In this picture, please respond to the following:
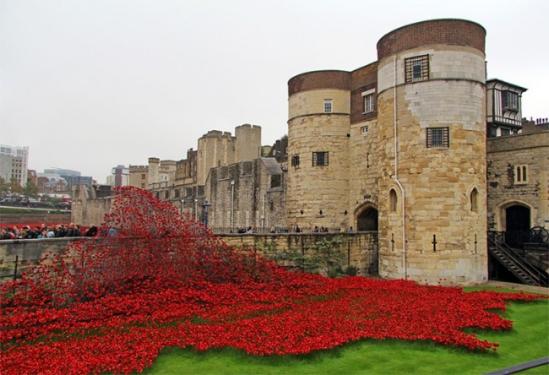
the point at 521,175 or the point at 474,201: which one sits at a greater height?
the point at 521,175

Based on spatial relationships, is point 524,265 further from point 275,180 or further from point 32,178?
point 32,178

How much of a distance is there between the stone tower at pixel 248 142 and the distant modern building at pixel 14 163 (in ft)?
328

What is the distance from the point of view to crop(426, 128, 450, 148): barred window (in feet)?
59.2

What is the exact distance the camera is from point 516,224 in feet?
77.9

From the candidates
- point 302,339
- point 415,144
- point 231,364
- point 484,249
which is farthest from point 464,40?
point 231,364

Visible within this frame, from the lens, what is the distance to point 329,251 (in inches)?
773

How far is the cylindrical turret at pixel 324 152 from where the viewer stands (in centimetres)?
2506

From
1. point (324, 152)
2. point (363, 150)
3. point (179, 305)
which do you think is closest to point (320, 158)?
point (324, 152)

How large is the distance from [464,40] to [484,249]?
8700 millimetres

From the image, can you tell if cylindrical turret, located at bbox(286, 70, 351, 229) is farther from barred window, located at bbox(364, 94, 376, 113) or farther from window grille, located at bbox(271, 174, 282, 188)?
window grille, located at bbox(271, 174, 282, 188)

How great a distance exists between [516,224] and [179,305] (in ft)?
64.3

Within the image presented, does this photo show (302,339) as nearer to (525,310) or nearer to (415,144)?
(525,310)

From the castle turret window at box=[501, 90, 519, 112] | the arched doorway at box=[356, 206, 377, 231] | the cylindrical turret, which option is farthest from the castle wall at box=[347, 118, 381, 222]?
the castle turret window at box=[501, 90, 519, 112]

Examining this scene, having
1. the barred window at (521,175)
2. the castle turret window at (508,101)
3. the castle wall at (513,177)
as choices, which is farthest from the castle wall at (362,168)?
the castle turret window at (508,101)
